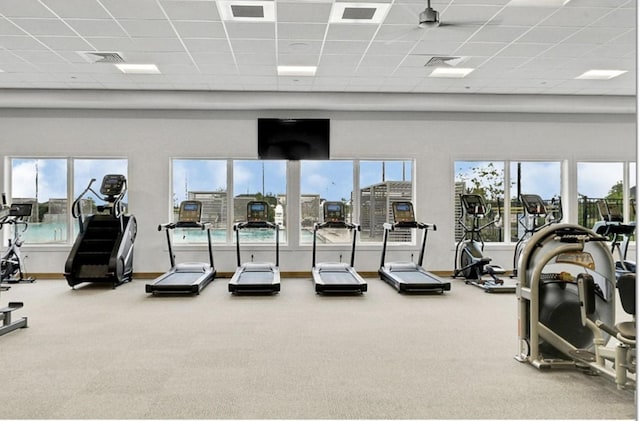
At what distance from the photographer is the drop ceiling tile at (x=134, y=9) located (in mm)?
4723

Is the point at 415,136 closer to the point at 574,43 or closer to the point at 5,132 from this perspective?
the point at 574,43

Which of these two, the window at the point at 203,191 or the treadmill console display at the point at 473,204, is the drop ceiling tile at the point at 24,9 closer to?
the window at the point at 203,191

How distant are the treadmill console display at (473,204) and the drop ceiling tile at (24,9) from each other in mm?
6707

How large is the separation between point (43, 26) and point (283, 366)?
15.2 ft

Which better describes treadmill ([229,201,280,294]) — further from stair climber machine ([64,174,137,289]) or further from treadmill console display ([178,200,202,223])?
stair climber machine ([64,174,137,289])

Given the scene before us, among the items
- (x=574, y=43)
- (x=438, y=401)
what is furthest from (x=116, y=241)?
(x=574, y=43)

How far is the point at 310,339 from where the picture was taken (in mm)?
4523

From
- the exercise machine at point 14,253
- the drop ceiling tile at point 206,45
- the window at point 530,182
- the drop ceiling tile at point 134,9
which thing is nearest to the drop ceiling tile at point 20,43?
the drop ceiling tile at point 134,9

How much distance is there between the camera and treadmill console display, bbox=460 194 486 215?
27.3 feet

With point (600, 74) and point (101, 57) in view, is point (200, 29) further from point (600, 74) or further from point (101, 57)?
point (600, 74)

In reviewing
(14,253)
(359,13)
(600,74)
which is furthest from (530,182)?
(14,253)

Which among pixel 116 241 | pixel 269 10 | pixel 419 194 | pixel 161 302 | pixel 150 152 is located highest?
pixel 269 10

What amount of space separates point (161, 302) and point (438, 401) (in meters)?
4.49

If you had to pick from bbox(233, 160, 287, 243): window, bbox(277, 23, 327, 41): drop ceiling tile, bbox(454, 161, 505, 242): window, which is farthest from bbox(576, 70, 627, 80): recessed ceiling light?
bbox(233, 160, 287, 243): window
